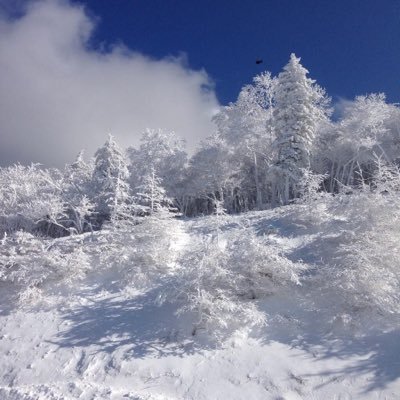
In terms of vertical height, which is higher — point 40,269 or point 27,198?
point 27,198

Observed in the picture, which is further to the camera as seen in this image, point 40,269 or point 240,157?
point 240,157

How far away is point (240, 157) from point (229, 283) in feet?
87.0

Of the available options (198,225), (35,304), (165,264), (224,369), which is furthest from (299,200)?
(35,304)

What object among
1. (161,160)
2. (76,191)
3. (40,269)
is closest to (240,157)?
(161,160)

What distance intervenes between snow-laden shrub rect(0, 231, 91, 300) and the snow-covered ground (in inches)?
47.1

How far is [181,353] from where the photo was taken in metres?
14.8

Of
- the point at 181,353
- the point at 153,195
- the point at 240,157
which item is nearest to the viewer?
the point at 181,353

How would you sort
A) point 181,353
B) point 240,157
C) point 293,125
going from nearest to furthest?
point 181,353, point 293,125, point 240,157

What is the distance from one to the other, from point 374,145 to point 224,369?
33.6m

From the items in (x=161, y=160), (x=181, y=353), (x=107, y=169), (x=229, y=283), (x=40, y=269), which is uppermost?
(x=161, y=160)

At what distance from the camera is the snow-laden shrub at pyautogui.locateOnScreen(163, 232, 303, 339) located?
15.5 metres

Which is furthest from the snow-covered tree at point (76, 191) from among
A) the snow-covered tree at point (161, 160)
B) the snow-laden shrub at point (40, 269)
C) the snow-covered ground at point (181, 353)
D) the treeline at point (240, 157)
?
the snow-covered ground at point (181, 353)

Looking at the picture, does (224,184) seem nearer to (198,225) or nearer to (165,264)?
(198,225)

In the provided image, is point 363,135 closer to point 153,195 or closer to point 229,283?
point 153,195
